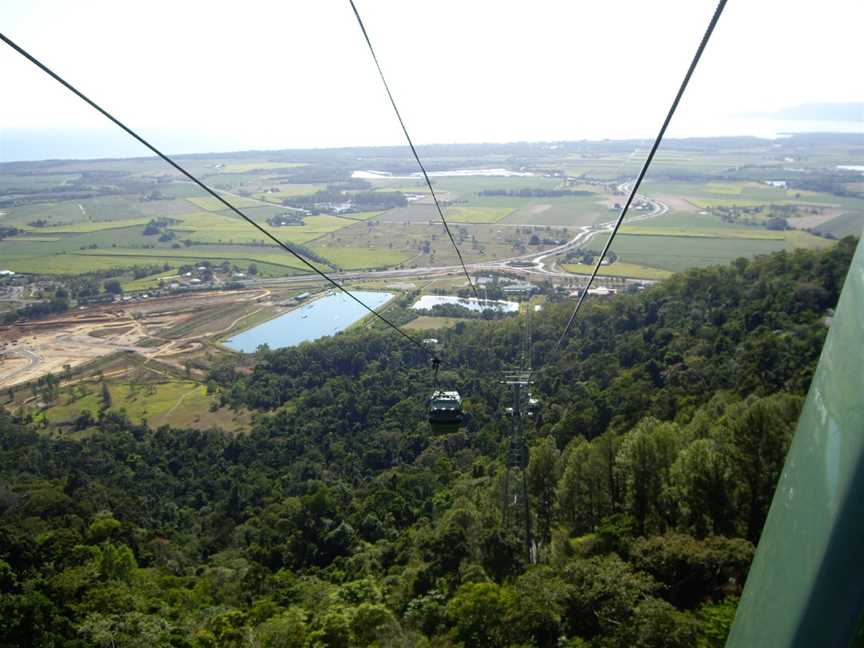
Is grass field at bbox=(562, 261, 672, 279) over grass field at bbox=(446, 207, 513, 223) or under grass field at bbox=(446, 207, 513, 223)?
under

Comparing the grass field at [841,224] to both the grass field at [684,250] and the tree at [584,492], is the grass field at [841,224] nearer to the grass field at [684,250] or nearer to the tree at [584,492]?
the grass field at [684,250]

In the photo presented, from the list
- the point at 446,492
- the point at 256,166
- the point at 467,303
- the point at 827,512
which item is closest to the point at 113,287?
the point at 467,303

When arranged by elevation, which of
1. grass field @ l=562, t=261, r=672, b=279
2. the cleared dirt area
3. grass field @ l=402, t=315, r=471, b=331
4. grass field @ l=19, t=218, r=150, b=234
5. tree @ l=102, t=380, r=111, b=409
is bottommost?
tree @ l=102, t=380, r=111, b=409

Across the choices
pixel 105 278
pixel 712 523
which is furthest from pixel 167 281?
pixel 712 523

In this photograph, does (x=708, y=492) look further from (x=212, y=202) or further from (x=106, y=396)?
(x=212, y=202)

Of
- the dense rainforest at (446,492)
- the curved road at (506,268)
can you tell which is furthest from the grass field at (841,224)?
the curved road at (506,268)

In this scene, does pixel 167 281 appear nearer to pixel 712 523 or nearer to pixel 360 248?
pixel 360 248

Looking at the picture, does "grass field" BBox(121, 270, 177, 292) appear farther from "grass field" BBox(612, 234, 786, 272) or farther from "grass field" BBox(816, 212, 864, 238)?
"grass field" BBox(816, 212, 864, 238)

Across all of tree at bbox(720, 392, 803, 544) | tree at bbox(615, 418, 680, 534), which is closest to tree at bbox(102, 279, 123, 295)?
tree at bbox(615, 418, 680, 534)
